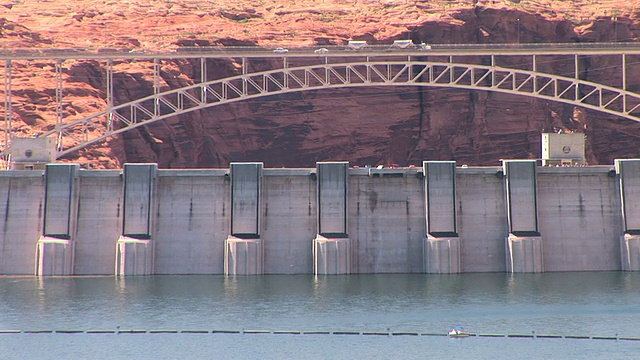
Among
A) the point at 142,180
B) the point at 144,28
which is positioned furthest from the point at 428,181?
the point at 144,28

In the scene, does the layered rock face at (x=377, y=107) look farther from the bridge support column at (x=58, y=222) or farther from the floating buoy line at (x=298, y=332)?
the floating buoy line at (x=298, y=332)

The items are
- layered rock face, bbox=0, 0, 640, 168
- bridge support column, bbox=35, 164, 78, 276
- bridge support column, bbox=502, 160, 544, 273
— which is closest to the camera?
bridge support column, bbox=35, 164, 78, 276

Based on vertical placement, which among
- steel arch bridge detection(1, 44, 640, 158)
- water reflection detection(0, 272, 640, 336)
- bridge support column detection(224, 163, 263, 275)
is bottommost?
water reflection detection(0, 272, 640, 336)

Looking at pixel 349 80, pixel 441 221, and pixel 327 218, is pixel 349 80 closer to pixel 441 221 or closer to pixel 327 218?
pixel 327 218

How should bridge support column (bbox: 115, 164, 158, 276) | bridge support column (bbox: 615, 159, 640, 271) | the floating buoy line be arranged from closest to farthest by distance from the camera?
the floating buoy line
bridge support column (bbox: 115, 164, 158, 276)
bridge support column (bbox: 615, 159, 640, 271)

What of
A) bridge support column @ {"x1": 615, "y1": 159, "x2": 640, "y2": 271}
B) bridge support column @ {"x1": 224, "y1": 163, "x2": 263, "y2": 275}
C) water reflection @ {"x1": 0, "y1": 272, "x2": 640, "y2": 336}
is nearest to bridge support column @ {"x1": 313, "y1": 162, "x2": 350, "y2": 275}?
water reflection @ {"x1": 0, "y1": 272, "x2": 640, "y2": 336}

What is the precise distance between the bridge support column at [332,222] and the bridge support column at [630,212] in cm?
1811

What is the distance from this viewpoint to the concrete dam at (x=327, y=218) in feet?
257

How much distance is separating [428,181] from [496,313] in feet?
50.2

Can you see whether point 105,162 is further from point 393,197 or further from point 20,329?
point 20,329

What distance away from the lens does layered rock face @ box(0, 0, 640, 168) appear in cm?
10056

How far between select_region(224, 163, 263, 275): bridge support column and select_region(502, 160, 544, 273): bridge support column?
53.2 feet

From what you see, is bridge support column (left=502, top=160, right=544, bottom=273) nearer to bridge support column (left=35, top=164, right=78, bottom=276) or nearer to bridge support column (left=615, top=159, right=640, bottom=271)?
bridge support column (left=615, top=159, right=640, bottom=271)

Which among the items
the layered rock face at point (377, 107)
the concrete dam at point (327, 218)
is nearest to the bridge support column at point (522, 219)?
the concrete dam at point (327, 218)
